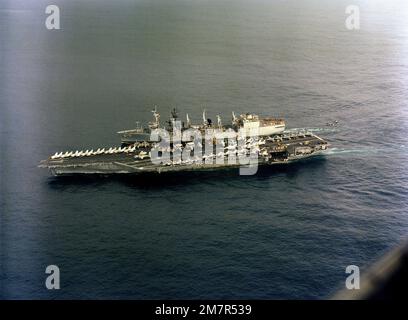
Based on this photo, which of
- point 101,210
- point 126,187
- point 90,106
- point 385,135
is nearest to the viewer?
point 101,210

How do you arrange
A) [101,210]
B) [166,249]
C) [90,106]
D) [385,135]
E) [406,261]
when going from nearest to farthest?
[406,261] < [166,249] < [101,210] < [385,135] < [90,106]

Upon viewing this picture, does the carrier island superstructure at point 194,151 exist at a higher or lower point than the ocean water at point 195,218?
higher

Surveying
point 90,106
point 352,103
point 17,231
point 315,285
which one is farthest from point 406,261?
point 352,103

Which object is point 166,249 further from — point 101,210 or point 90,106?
point 90,106

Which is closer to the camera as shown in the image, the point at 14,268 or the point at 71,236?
the point at 14,268

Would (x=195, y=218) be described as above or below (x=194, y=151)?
below

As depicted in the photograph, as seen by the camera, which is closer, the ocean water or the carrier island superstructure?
the ocean water

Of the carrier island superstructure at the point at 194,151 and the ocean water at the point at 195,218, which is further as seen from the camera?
the carrier island superstructure at the point at 194,151

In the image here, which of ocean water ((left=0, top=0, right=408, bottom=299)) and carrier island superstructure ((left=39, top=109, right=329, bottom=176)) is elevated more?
carrier island superstructure ((left=39, top=109, right=329, bottom=176))
